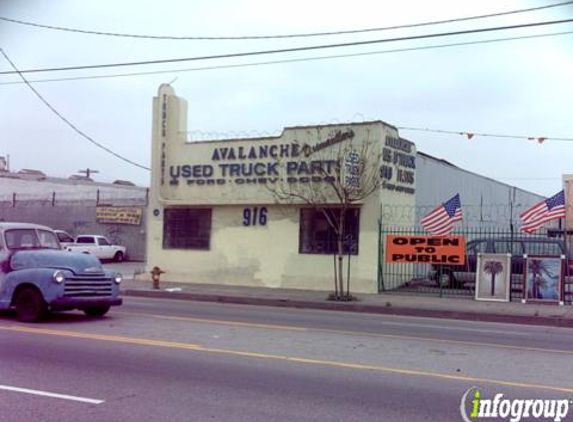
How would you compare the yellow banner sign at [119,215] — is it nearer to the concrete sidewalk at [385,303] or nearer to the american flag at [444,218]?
the concrete sidewalk at [385,303]

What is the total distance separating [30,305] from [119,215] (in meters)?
26.1

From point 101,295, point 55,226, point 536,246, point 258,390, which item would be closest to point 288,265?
point 536,246

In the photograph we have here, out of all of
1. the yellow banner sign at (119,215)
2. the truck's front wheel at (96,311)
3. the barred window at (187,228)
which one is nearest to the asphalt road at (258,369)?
the truck's front wheel at (96,311)

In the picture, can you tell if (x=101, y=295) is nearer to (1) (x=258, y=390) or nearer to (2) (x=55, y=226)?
(1) (x=258, y=390)

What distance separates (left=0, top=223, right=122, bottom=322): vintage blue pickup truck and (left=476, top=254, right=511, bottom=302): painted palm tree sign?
11022 mm

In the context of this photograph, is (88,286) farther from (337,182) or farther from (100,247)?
(100,247)

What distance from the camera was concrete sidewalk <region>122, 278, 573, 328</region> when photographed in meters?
16.6

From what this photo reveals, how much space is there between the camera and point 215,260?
2348 centimetres

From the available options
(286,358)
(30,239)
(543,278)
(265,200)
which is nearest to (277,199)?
(265,200)

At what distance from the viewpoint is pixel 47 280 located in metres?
12.1

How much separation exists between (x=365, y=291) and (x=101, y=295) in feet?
33.3

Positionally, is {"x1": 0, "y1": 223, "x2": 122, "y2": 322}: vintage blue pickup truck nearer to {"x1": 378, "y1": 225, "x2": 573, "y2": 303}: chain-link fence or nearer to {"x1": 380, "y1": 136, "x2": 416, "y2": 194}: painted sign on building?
{"x1": 378, "y1": 225, "x2": 573, "y2": 303}: chain-link fence

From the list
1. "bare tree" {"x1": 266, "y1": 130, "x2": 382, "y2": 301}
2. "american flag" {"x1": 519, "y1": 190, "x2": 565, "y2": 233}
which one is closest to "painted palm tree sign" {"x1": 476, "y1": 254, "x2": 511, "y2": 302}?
"american flag" {"x1": 519, "y1": 190, "x2": 565, "y2": 233}

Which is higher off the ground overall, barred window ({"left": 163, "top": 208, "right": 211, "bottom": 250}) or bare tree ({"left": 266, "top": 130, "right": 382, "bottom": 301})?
bare tree ({"left": 266, "top": 130, "right": 382, "bottom": 301})
